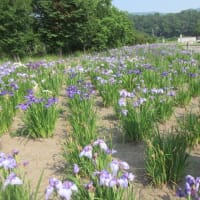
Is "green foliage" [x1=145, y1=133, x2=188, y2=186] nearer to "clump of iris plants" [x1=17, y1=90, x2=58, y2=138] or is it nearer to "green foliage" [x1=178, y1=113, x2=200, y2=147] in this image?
"green foliage" [x1=178, y1=113, x2=200, y2=147]

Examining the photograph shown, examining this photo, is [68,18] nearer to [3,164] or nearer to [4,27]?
[4,27]

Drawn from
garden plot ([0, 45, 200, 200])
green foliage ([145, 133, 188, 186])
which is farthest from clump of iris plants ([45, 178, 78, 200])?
green foliage ([145, 133, 188, 186])

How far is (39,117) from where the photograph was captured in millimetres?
4012

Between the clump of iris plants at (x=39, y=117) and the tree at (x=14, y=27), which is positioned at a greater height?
the tree at (x=14, y=27)

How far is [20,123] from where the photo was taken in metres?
4.80

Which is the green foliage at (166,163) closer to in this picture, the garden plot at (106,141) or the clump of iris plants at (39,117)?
the garden plot at (106,141)

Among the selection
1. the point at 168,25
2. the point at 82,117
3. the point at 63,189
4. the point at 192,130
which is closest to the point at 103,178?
the point at 63,189

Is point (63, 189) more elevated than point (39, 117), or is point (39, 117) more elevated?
point (63, 189)

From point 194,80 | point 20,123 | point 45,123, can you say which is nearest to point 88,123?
point 45,123

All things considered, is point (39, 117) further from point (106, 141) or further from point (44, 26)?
point (44, 26)

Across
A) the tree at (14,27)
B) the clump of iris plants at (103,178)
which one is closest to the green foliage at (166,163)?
the clump of iris plants at (103,178)

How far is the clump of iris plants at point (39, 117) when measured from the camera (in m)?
3.97

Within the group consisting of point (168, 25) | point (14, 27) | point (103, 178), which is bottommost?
point (103, 178)

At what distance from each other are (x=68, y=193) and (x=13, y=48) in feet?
49.5
